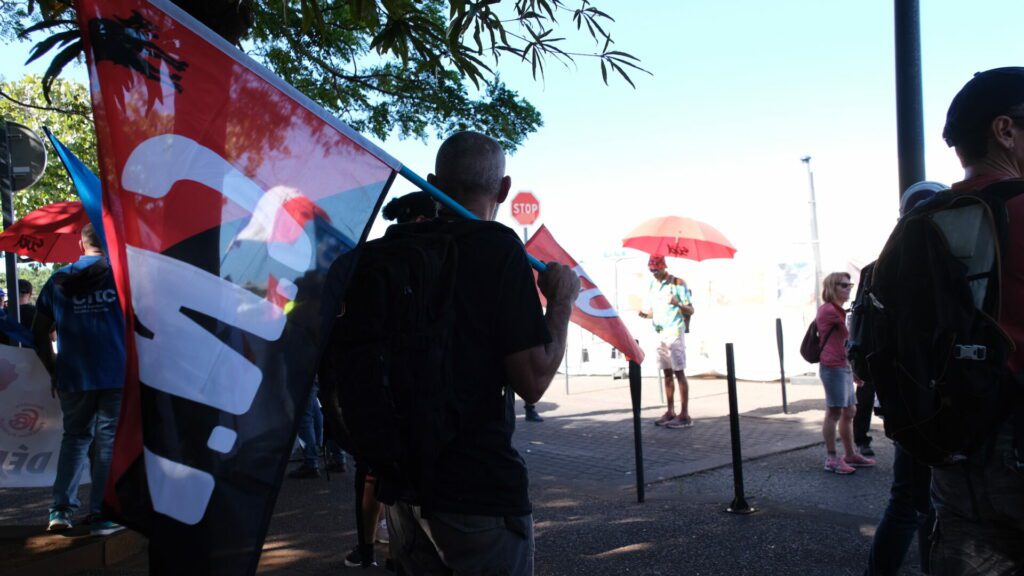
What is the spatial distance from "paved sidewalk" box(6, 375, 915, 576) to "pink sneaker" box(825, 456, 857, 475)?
85 millimetres

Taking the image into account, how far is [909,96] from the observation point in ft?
14.8

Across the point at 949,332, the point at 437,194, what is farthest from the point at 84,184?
the point at 949,332

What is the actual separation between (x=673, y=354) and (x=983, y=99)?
744cm

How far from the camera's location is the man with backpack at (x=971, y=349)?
1911mm

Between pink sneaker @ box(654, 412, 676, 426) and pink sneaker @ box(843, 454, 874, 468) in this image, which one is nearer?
pink sneaker @ box(843, 454, 874, 468)

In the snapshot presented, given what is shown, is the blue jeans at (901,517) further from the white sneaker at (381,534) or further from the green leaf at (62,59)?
the green leaf at (62,59)

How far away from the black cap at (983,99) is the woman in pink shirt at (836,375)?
4.92 m

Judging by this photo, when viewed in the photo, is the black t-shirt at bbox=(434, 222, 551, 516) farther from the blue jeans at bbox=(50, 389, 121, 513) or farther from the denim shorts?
the denim shorts

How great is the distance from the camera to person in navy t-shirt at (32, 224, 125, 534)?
4.97 meters

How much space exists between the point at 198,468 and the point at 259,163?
69cm

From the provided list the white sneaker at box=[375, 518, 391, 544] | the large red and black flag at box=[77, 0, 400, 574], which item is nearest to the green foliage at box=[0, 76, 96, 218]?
the white sneaker at box=[375, 518, 391, 544]

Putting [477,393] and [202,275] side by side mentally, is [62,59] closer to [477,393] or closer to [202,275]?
[202,275]

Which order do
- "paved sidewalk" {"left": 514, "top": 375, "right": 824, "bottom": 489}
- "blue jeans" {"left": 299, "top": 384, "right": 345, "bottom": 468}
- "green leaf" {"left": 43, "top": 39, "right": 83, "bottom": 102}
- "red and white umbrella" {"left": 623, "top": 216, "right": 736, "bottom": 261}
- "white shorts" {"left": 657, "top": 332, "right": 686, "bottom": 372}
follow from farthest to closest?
1. "red and white umbrella" {"left": 623, "top": 216, "right": 736, "bottom": 261}
2. "white shorts" {"left": 657, "top": 332, "right": 686, "bottom": 372}
3. "paved sidewalk" {"left": 514, "top": 375, "right": 824, "bottom": 489}
4. "blue jeans" {"left": 299, "top": 384, "right": 345, "bottom": 468}
5. "green leaf" {"left": 43, "top": 39, "right": 83, "bottom": 102}

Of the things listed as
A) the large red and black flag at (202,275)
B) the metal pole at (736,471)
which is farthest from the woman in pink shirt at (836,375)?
the large red and black flag at (202,275)
